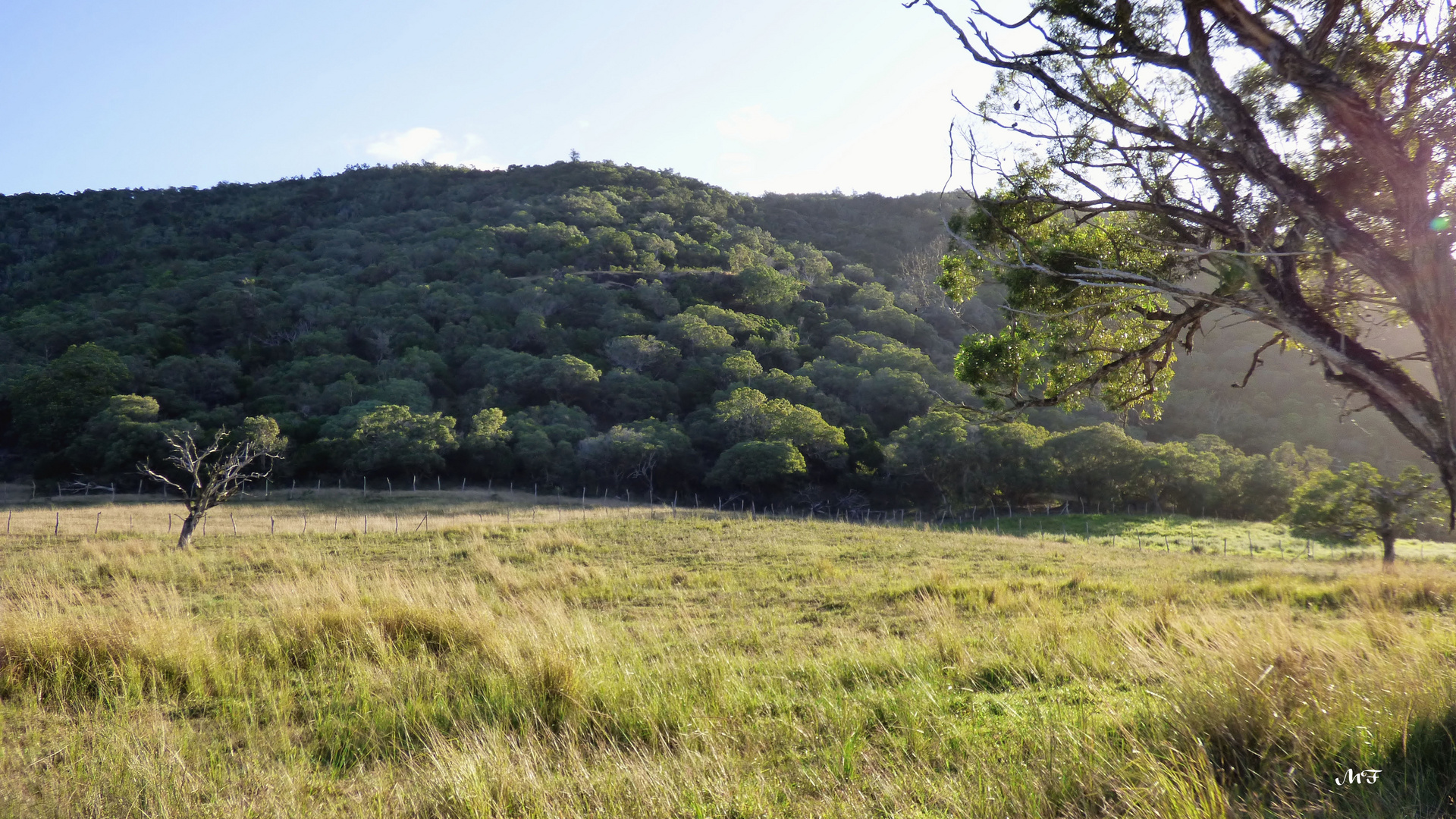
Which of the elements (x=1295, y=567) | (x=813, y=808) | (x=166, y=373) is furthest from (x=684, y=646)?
(x=166, y=373)

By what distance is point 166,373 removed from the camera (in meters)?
49.6

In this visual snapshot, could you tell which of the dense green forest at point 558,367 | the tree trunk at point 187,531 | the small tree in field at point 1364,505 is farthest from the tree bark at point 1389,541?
the tree trunk at point 187,531

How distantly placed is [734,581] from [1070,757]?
32.0ft

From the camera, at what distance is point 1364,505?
20.6 m

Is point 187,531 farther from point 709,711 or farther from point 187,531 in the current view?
point 709,711

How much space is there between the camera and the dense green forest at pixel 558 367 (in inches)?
1727

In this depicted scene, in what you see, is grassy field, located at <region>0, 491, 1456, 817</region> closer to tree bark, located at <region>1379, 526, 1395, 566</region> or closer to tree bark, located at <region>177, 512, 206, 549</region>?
tree bark, located at <region>177, 512, 206, 549</region>

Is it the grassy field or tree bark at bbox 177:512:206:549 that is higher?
the grassy field

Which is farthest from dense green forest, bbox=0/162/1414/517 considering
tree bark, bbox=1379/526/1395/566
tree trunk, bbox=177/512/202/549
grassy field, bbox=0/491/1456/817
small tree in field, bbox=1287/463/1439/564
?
tree trunk, bbox=177/512/202/549

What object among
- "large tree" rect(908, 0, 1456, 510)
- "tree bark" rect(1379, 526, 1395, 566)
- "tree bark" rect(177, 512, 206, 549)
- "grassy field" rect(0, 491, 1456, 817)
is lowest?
"tree bark" rect(177, 512, 206, 549)

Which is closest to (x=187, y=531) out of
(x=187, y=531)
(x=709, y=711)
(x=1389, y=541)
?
(x=187, y=531)

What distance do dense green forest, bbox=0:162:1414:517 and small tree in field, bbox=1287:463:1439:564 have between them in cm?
922

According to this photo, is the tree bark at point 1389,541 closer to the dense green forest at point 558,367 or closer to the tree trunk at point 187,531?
the dense green forest at point 558,367

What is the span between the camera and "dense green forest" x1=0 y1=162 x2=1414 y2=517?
144ft
